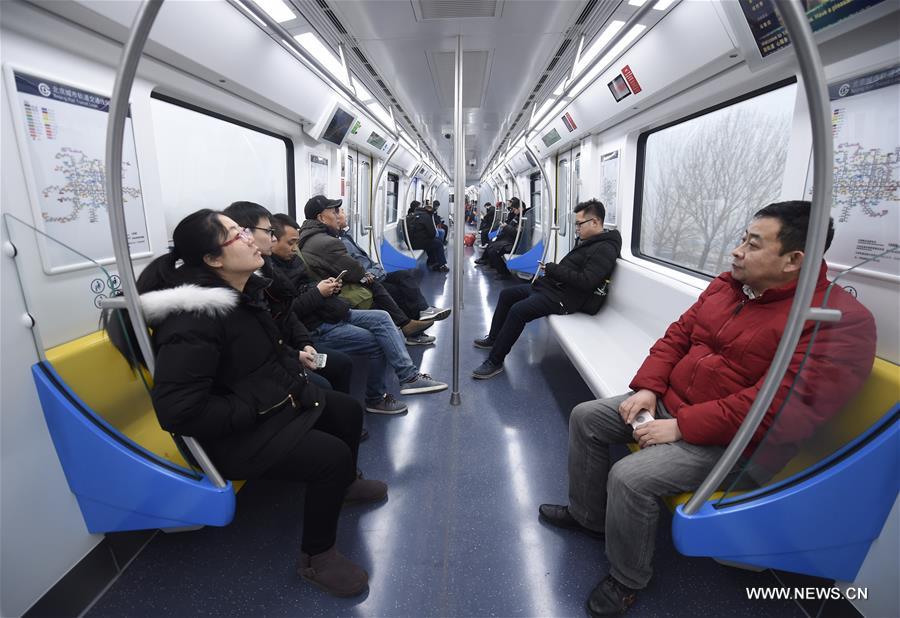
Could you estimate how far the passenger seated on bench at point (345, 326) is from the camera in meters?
2.94

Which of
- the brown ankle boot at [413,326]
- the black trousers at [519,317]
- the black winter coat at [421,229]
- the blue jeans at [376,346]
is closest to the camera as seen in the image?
the blue jeans at [376,346]

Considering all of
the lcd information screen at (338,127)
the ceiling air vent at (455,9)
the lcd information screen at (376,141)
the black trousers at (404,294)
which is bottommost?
the black trousers at (404,294)

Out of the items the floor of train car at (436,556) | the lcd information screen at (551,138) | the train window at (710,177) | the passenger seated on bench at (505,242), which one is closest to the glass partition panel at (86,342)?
the floor of train car at (436,556)

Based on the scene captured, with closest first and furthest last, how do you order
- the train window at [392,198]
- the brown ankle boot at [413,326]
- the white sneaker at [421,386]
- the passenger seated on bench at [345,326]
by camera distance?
the passenger seated on bench at [345,326]
the white sneaker at [421,386]
the brown ankle boot at [413,326]
the train window at [392,198]

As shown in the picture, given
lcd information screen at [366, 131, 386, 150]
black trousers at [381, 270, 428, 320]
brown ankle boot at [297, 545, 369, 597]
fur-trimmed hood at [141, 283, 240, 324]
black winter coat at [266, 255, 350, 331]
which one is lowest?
brown ankle boot at [297, 545, 369, 597]

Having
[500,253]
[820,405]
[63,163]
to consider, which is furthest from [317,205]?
[500,253]

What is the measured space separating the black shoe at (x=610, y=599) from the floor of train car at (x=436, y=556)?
2.7 inches

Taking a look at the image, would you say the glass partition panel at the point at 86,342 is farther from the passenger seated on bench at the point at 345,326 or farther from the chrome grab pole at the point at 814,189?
→ the chrome grab pole at the point at 814,189

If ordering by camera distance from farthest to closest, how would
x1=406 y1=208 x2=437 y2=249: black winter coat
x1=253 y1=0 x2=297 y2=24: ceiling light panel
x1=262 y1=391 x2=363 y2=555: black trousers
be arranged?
x1=406 y1=208 x2=437 y2=249: black winter coat → x1=253 y1=0 x2=297 y2=24: ceiling light panel → x1=262 y1=391 x2=363 y2=555: black trousers

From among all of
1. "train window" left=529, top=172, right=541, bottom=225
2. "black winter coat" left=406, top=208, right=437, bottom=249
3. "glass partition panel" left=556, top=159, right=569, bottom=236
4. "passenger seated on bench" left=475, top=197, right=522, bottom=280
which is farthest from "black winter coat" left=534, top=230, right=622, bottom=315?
"black winter coat" left=406, top=208, right=437, bottom=249

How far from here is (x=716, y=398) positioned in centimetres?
175

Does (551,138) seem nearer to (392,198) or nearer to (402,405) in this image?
(402,405)

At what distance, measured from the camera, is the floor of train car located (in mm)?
1718

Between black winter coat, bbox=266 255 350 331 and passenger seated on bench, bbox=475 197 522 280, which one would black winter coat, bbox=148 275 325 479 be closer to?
black winter coat, bbox=266 255 350 331
